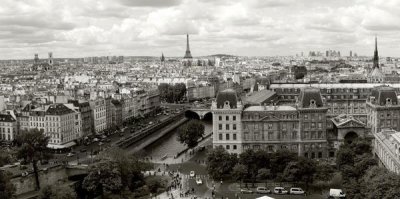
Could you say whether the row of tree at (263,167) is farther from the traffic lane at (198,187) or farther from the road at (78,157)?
the road at (78,157)

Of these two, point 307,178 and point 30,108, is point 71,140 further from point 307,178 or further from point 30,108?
point 307,178

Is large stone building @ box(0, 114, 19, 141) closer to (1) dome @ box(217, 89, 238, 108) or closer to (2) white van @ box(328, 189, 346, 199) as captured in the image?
(1) dome @ box(217, 89, 238, 108)

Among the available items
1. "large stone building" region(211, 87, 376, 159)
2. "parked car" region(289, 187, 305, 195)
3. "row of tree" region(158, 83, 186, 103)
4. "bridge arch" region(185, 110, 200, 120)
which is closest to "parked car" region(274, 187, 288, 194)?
"parked car" region(289, 187, 305, 195)

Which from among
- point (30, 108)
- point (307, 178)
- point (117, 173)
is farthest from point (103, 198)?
point (30, 108)

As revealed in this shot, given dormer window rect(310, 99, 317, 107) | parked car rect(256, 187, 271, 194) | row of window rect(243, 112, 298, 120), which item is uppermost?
dormer window rect(310, 99, 317, 107)

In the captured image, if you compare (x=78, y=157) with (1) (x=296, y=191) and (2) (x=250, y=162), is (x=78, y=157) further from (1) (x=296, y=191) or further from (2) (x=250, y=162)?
(1) (x=296, y=191)

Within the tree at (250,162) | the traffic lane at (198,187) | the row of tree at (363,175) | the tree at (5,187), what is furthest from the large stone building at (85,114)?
the row of tree at (363,175)

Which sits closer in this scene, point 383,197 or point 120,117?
point 383,197
